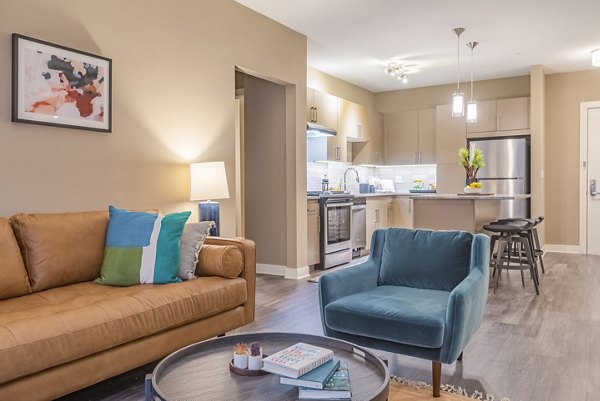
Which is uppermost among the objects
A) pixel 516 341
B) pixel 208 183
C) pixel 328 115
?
pixel 328 115

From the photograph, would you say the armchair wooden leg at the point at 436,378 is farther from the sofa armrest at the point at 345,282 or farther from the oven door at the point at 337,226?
the oven door at the point at 337,226

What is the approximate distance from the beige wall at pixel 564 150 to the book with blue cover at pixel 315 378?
272 inches

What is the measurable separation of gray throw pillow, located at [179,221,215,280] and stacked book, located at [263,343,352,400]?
1.39 metres

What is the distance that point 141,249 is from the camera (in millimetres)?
2725

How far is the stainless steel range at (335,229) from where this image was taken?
18.9 feet

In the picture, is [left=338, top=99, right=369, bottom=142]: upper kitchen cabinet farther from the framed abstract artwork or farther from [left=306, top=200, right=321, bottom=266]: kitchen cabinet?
the framed abstract artwork

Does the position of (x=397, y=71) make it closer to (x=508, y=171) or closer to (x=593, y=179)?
(x=508, y=171)

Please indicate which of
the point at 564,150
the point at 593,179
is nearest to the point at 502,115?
the point at 564,150

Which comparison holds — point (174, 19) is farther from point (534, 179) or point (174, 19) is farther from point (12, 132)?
point (534, 179)

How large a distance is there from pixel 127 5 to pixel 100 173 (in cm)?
122

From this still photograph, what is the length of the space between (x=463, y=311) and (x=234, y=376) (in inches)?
43.4

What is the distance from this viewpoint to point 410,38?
5.48 metres

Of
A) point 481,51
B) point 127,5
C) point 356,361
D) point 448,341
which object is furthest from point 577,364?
point 481,51

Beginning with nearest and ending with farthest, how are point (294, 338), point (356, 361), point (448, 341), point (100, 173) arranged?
1. point (356, 361)
2. point (294, 338)
3. point (448, 341)
4. point (100, 173)
